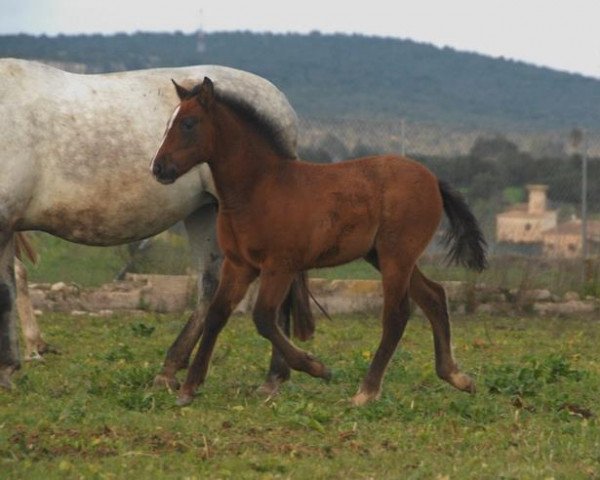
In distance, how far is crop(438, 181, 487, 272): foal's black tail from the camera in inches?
415

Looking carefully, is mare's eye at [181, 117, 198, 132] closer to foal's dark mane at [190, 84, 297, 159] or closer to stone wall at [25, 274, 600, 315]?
foal's dark mane at [190, 84, 297, 159]

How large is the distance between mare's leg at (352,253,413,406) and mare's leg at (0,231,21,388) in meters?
2.21

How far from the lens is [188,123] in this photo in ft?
32.2

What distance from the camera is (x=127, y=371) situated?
35.5 ft

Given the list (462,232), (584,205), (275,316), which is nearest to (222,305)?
(275,316)

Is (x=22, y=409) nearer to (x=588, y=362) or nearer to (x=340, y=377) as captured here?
(x=340, y=377)

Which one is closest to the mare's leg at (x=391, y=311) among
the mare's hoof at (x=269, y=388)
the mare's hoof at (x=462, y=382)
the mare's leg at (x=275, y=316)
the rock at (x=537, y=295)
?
the mare's leg at (x=275, y=316)

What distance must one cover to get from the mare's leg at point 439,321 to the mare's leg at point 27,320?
377 centimetres

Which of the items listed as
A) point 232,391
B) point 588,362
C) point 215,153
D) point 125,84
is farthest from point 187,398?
point 588,362

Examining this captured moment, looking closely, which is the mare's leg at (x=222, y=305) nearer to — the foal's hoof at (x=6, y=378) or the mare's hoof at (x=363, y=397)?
the mare's hoof at (x=363, y=397)

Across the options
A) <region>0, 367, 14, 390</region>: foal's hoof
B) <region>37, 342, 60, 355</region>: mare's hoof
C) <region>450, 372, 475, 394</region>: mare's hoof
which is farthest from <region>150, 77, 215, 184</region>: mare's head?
<region>37, 342, 60, 355</region>: mare's hoof

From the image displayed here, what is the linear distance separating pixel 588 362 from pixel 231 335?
309cm

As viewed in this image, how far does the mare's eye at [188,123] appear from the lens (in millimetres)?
9789

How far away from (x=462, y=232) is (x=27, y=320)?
4.15 metres
